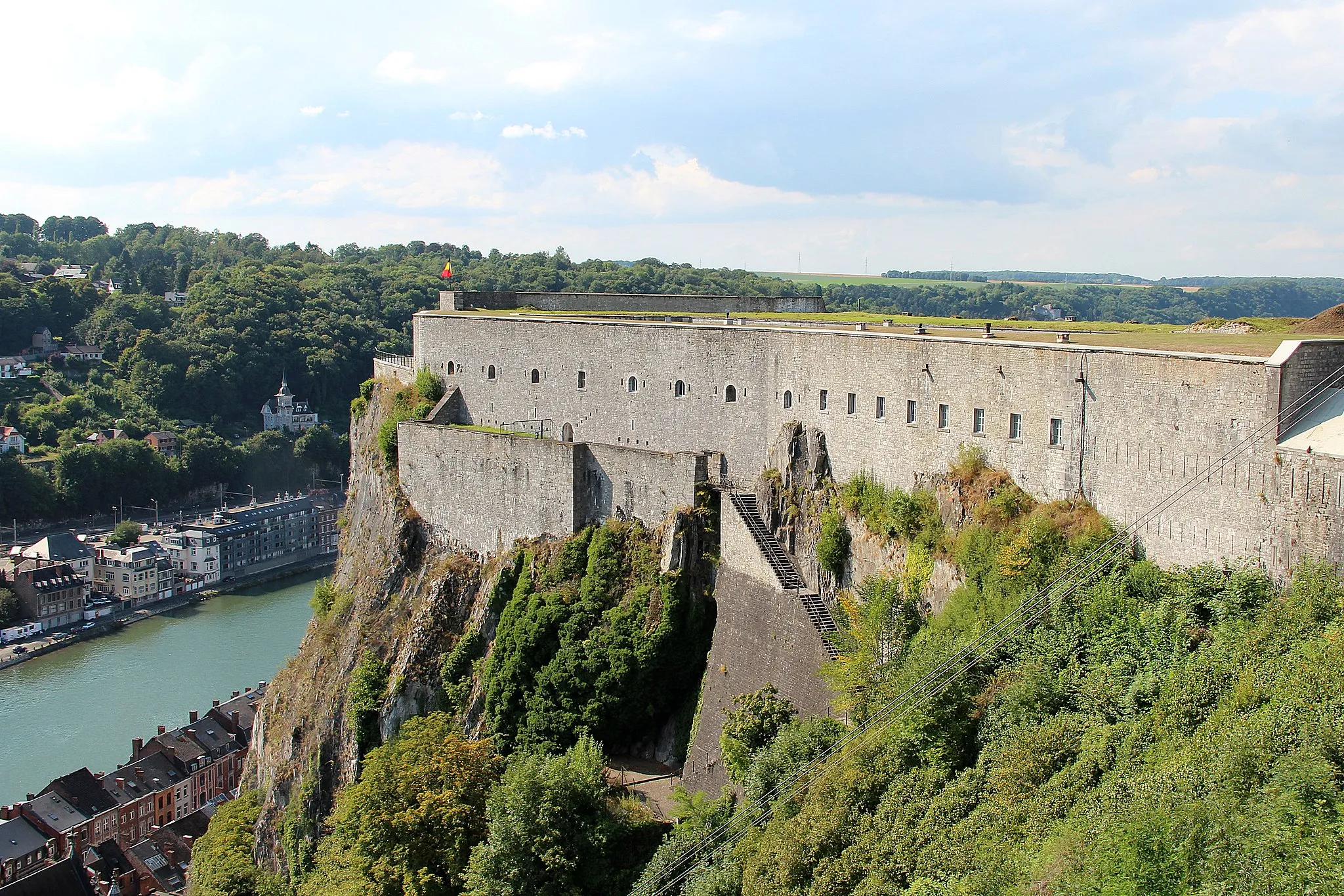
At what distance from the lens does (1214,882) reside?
10992 mm

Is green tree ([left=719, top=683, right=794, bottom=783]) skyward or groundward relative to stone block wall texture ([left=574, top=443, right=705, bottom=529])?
groundward

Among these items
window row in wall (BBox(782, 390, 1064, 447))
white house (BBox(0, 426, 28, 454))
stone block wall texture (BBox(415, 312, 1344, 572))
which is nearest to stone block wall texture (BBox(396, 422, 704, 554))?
stone block wall texture (BBox(415, 312, 1344, 572))

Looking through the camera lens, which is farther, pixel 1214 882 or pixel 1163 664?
pixel 1163 664

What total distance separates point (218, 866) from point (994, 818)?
23798mm

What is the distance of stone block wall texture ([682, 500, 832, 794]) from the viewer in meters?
21.1

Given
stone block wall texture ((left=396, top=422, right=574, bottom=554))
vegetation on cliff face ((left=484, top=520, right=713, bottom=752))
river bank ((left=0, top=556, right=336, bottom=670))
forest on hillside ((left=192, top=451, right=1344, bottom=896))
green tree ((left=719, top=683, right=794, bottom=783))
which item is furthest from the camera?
river bank ((left=0, top=556, right=336, bottom=670))

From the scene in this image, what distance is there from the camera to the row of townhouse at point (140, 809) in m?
43.7

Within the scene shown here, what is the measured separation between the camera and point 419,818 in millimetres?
22844

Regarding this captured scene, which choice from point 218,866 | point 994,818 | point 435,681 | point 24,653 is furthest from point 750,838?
point 24,653

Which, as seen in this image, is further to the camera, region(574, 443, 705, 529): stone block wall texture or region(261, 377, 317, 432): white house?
region(261, 377, 317, 432): white house

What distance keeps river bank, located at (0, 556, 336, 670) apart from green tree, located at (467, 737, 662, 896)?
2000 inches

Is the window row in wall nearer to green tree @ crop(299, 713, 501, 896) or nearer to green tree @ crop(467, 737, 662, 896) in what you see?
green tree @ crop(467, 737, 662, 896)

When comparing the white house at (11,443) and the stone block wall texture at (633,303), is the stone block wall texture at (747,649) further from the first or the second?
the white house at (11,443)

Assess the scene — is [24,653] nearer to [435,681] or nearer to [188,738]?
[188,738]
